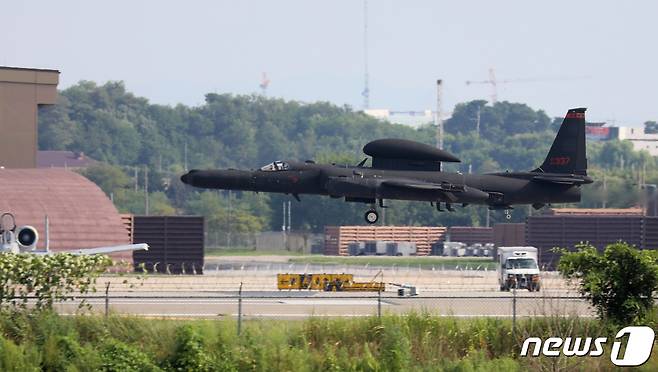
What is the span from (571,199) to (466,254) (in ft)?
237

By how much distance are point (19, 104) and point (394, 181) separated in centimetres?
5385

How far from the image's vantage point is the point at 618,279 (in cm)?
3294

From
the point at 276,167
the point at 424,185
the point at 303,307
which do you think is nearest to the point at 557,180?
the point at 424,185

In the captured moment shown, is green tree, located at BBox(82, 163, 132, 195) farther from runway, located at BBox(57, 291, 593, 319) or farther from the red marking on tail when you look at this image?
runway, located at BBox(57, 291, 593, 319)

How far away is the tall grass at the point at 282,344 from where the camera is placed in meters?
29.6

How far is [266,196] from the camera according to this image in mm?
160750

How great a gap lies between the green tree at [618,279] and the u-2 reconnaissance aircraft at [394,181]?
56.0ft

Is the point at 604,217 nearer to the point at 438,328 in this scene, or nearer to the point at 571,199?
Answer: the point at 571,199

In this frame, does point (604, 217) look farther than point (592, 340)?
Yes

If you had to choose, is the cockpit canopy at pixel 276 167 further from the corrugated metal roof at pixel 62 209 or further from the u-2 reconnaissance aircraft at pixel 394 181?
the corrugated metal roof at pixel 62 209

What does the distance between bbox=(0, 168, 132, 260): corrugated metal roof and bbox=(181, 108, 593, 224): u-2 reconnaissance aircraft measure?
98.8 ft

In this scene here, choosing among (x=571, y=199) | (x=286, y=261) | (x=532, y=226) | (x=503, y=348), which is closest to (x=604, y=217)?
(x=532, y=226)

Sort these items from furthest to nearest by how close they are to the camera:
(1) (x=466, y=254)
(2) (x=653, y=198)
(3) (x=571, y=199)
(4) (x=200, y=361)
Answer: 1. (1) (x=466, y=254)
2. (2) (x=653, y=198)
3. (3) (x=571, y=199)
4. (4) (x=200, y=361)

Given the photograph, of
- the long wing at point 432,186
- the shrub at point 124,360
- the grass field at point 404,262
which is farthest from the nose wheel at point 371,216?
the grass field at point 404,262
